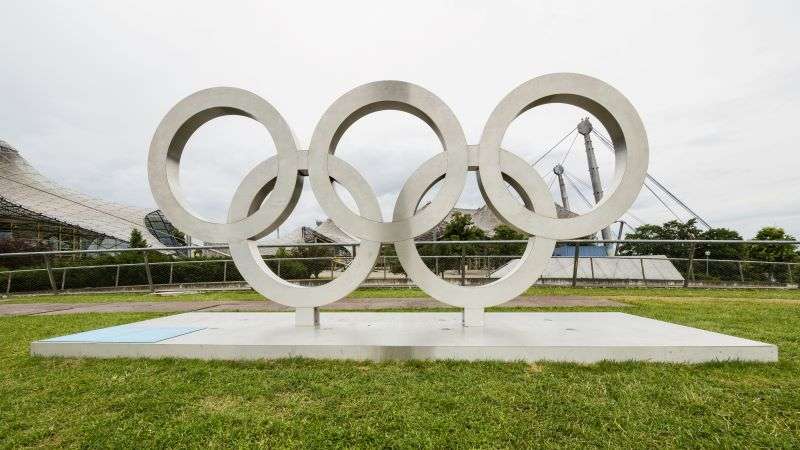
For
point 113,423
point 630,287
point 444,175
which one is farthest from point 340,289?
point 630,287

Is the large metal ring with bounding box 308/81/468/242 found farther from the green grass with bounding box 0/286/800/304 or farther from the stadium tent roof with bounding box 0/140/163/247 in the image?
the stadium tent roof with bounding box 0/140/163/247

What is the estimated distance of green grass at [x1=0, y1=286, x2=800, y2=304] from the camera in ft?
33.5

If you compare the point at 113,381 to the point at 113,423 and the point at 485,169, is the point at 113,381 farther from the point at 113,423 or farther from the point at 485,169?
the point at 485,169

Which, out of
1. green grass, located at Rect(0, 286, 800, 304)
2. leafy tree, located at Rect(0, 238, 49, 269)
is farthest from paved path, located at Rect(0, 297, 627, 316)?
leafy tree, located at Rect(0, 238, 49, 269)

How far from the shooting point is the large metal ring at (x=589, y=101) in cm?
585

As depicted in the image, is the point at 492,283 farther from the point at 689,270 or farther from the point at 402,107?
the point at 689,270

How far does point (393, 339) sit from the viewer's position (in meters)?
5.14

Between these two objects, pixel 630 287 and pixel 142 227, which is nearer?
pixel 630 287

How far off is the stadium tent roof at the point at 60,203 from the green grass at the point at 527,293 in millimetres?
53318

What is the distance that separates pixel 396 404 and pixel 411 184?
A: 324 centimetres

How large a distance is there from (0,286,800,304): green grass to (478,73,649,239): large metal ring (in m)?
5.18

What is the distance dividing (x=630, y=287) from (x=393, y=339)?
30.5 feet

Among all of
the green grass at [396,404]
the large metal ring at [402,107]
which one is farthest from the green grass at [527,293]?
the green grass at [396,404]

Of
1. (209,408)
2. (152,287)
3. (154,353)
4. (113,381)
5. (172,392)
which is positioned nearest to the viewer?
(209,408)
